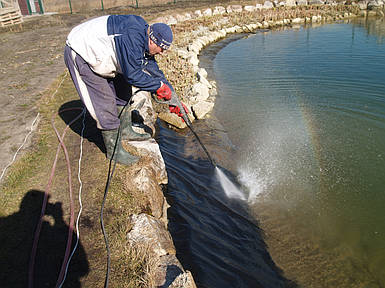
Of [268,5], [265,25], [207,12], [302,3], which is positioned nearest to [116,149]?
[265,25]

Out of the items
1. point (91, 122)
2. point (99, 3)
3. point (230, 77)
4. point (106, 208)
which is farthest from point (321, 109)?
point (99, 3)

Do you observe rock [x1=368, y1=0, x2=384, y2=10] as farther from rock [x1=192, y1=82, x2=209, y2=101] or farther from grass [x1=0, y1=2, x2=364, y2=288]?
grass [x1=0, y1=2, x2=364, y2=288]

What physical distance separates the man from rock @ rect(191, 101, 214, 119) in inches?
129

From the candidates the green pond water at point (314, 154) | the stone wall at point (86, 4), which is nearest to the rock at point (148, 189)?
the green pond water at point (314, 154)

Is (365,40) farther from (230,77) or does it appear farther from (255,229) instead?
(255,229)

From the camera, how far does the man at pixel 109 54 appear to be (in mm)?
3623

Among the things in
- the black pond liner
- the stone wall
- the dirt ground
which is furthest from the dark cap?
the stone wall

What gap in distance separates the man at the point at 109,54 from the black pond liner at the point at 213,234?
1.65 meters

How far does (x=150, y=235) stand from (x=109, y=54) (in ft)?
7.26

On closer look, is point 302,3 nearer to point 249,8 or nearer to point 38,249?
point 249,8

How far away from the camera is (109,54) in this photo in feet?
12.2

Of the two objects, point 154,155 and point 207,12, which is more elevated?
point 207,12

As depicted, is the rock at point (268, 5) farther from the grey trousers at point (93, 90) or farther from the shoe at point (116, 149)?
the shoe at point (116, 149)

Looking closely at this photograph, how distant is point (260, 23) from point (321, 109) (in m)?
13.2
